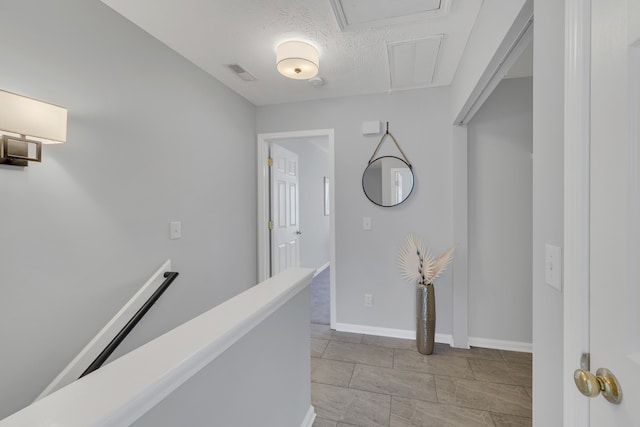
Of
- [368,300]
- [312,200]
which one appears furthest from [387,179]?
[312,200]

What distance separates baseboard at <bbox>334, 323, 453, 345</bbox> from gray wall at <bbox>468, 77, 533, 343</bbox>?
0.25m

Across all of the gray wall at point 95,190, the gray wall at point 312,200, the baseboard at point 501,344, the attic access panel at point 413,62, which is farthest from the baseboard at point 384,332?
the attic access panel at point 413,62

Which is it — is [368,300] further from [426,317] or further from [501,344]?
[501,344]

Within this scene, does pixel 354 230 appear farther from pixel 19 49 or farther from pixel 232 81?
pixel 19 49

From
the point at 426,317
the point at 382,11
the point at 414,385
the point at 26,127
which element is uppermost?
the point at 382,11

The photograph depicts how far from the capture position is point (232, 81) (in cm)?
261

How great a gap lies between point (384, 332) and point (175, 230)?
214 centimetres

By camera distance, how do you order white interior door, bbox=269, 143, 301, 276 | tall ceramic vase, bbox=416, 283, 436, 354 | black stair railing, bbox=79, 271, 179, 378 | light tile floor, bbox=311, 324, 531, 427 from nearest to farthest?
black stair railing, bbox=79, 271, 179, 378 → light tile floor, bbox=311, 324, 531, 427 → tall ceramic vase, bbox=416, 283, 436, 354 → white interior door, bbox=269, 143, 301, 276
